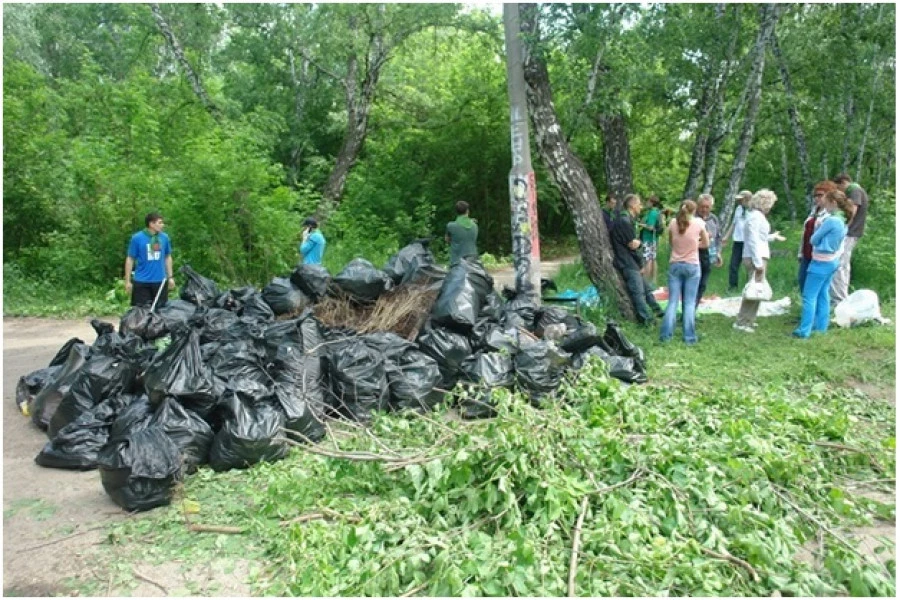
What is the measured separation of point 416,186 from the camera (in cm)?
1916

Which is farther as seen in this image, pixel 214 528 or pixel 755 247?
pixel 755 247

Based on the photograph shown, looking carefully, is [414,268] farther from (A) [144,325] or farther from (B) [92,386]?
(B) [92,386]

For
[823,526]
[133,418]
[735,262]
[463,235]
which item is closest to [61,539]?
[133,418]

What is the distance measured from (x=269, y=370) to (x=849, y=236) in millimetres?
6710

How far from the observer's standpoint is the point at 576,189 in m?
8.01

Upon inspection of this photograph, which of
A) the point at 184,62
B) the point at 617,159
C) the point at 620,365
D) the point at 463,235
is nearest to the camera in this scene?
the point at 620,365

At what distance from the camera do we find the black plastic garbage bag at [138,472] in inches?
146

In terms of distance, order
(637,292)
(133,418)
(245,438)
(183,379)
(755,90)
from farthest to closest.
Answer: (755,90) → (637,292) → (183,379) → (133,418) → (245,438)

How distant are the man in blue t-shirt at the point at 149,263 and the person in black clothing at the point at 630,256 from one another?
5.08 meters

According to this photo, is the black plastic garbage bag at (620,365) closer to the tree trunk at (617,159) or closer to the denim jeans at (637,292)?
the denim jeans at (637,292)

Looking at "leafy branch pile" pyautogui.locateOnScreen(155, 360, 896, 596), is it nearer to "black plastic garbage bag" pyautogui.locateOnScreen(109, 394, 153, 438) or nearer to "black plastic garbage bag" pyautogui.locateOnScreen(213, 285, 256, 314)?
"black plastic garbage bag" pyautogui.locateOnScreen(109, 394, 153, 438)

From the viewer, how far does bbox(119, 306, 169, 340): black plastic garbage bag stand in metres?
6.05

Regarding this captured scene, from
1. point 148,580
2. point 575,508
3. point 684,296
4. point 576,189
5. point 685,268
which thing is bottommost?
point 148,580

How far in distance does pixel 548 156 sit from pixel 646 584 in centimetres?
590
